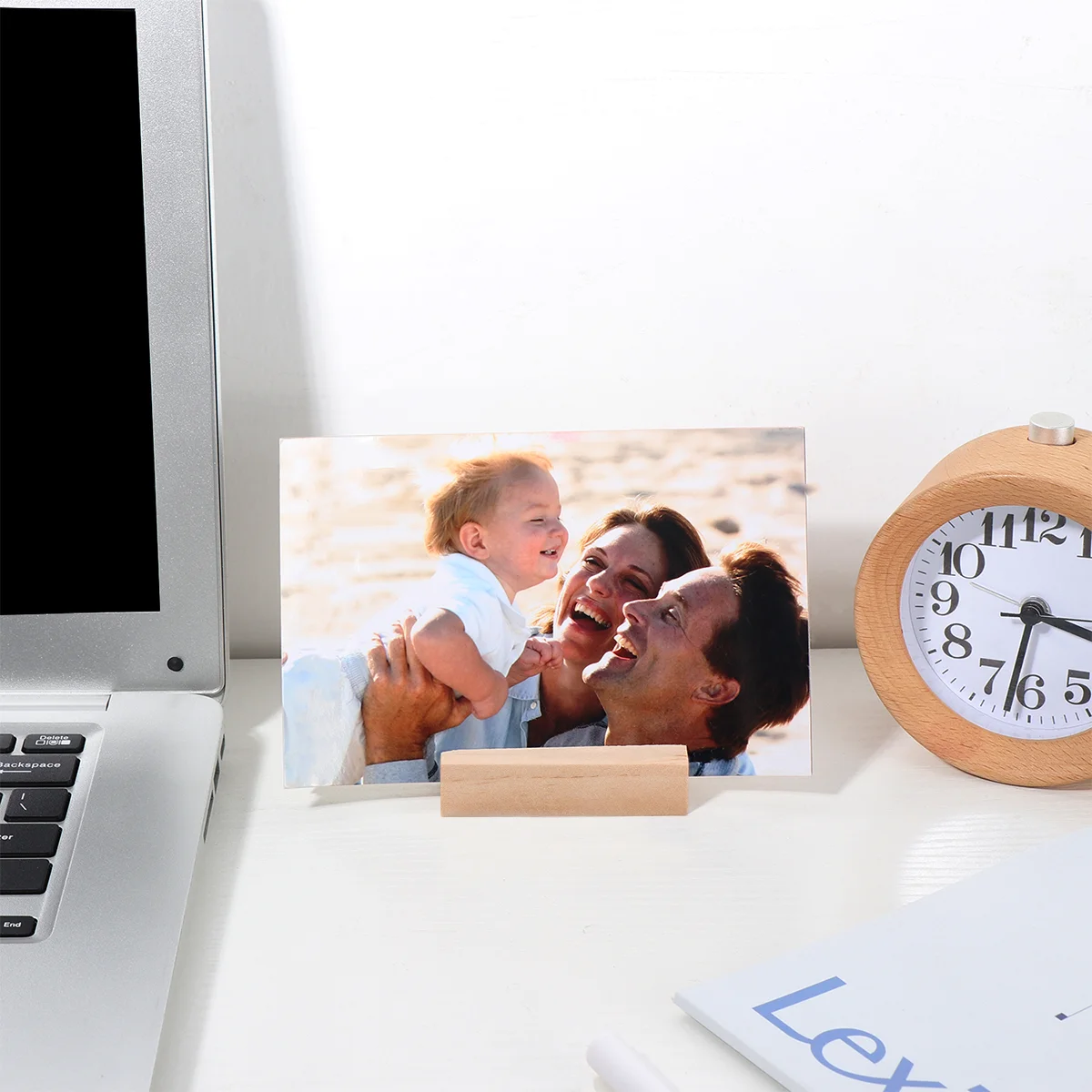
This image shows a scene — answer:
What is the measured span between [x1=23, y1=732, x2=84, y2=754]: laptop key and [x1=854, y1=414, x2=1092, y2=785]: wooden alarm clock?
0.39 metres

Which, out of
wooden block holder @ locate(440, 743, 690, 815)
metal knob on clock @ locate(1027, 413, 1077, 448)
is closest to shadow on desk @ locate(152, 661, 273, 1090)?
wooden block holder @ locate(440, 743, 690, 815)

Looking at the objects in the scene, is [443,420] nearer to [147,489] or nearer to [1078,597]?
[147,489]

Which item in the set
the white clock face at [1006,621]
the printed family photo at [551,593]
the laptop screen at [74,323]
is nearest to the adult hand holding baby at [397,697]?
the printed family photo at [551,593]

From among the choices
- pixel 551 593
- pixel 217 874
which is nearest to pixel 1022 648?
pixel 551 593

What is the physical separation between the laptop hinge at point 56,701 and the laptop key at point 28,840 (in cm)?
10

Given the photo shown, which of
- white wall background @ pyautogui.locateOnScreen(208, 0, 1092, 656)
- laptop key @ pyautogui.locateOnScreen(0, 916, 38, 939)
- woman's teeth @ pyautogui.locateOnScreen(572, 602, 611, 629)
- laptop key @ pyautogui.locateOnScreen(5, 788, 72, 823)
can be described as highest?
white wall background @ pyautogui.locateOnScreen(208, 0, 1092, 656)

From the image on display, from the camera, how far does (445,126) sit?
652mm

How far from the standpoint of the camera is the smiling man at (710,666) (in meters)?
0.57

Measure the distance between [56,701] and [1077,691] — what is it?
512 mm

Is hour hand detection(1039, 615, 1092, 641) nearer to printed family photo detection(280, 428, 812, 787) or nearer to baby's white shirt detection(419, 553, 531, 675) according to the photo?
printed family photo detection(280, 428, 812, 787)

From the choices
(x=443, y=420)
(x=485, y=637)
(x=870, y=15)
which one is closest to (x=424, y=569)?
(x=485, y=637)

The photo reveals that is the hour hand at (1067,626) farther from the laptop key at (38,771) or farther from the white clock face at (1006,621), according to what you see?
the laptop key at (38,771)

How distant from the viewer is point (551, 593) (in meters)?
0.57

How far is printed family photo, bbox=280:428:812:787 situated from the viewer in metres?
0.57
